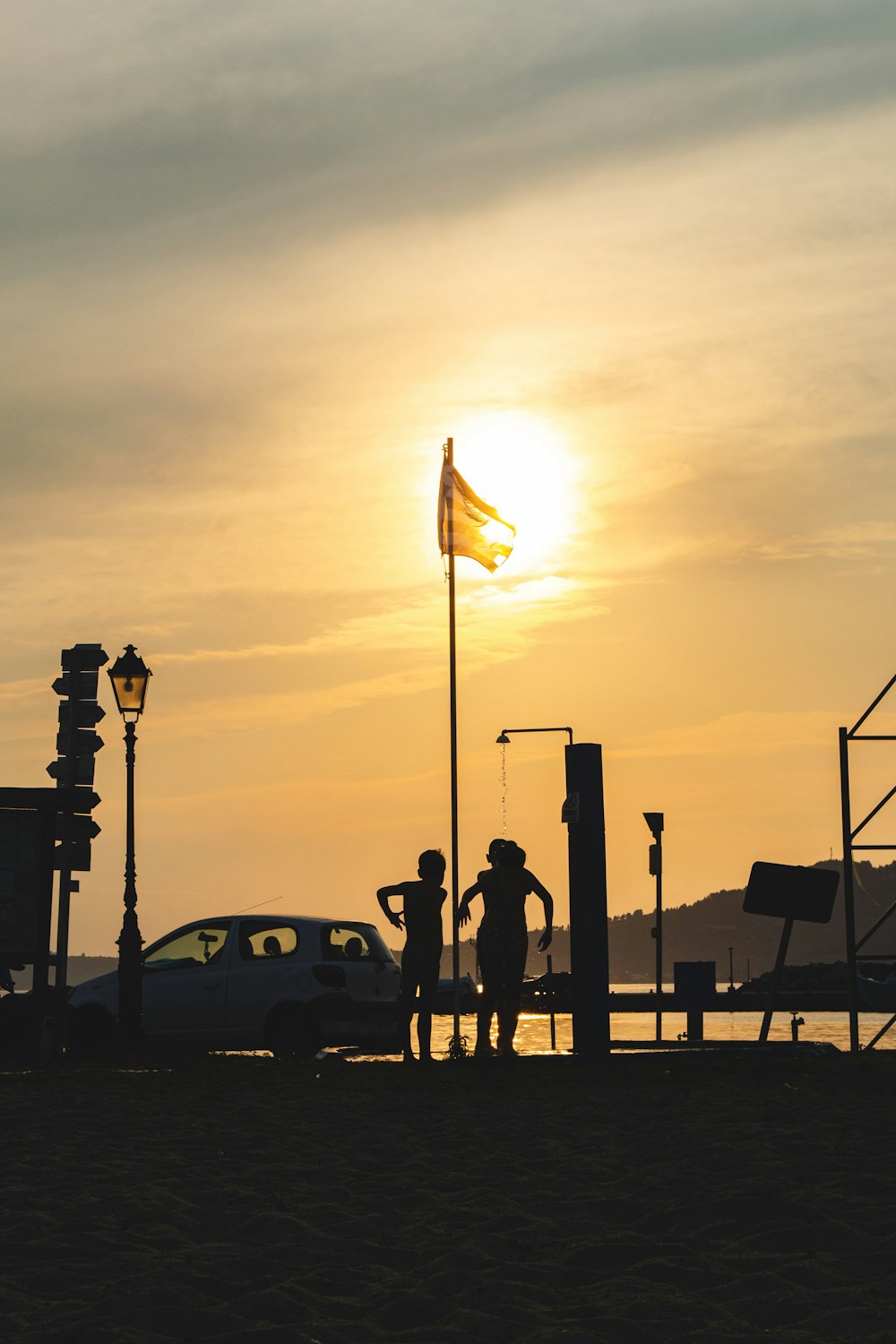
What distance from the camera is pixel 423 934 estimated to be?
50.3ft

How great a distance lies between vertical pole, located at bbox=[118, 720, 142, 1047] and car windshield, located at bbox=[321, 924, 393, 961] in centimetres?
212

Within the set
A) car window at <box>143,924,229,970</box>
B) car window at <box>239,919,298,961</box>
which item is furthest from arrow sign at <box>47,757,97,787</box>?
car window at <box>239,919,298,961</box>

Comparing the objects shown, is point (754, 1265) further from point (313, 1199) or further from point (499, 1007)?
point (499, 1007)

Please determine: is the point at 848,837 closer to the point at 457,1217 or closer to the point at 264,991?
the point at 264,991

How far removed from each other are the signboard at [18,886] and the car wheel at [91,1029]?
1365 millimetres

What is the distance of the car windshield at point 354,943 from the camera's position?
17.8 m

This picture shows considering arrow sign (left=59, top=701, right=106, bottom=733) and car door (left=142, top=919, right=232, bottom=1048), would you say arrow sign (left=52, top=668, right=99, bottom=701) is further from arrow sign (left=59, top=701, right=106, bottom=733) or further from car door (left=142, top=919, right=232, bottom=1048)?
car door (left=142, top=919, right=232, bottom=1048)

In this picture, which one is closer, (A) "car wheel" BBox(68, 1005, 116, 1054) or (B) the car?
(B) the car

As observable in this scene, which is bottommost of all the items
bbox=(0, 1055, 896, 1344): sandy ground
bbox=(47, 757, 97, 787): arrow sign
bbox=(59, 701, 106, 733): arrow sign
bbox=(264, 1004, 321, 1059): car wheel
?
bbox=(0, 1055, 896, 1344): sandy ground

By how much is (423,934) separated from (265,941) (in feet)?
10.3

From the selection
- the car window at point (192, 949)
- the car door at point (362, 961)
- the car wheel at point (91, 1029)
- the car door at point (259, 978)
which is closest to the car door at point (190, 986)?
the car window at point (192, 949)

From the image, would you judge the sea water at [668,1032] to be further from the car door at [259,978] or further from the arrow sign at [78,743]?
the arrow sign at [78,743]

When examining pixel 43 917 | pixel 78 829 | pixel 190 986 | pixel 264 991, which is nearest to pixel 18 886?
pixel 43 917

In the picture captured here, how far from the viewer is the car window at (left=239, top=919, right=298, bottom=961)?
700 inches
